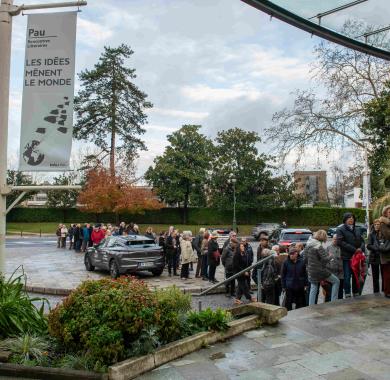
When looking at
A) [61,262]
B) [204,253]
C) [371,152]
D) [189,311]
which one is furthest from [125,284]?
[371,152]

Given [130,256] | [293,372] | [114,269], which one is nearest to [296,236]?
[130,256]

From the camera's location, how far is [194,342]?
18.5ft

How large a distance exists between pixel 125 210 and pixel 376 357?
47.4 metres

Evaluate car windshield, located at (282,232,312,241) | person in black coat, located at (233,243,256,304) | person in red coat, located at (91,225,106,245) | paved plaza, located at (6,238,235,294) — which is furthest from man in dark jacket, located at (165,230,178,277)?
person in red coat, located at (91,225,106,245)

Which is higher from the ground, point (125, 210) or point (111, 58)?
point (111, 58)

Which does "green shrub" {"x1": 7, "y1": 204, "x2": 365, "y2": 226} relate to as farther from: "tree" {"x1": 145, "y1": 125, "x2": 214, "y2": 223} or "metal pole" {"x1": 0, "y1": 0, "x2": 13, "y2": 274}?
"metal pole" {"x1": 0, "y1": 0, "x2": 13, "y2": 274}

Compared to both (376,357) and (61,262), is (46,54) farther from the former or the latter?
(61,262)

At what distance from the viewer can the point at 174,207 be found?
62.8 meters

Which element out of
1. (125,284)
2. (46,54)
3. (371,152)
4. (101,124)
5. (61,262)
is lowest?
(61,262)

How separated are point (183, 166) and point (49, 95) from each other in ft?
175

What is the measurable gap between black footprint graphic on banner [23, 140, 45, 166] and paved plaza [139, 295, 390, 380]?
3.14 meters

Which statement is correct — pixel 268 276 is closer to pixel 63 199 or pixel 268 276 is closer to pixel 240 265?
pixel 240 265

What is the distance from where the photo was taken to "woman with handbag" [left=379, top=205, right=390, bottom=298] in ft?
27.2

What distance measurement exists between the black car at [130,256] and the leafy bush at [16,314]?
8.67 metres
